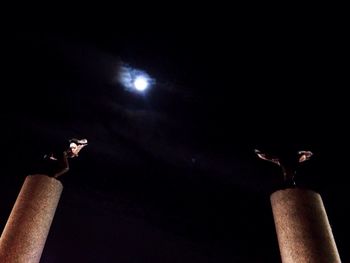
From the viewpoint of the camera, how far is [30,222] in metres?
6.25

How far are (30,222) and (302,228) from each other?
5253 millimetres

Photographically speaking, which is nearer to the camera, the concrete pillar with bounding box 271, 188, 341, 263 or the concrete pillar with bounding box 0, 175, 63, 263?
the concrete pillar with bounding box 271, 188, 341, 263

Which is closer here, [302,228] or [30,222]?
[302,228]

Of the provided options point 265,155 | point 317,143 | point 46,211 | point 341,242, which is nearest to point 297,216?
point 265,155

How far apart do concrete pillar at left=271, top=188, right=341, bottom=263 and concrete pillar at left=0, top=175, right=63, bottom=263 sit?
475cm

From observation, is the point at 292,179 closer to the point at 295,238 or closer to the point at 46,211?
the point at 295,238

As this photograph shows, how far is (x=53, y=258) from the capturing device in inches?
531

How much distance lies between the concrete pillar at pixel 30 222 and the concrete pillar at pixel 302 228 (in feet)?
15.6

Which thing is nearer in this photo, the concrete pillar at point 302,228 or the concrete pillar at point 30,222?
the concrete pillar at point 302,228

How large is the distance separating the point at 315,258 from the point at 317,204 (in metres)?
1.10

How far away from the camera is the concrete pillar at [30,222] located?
5938 mm

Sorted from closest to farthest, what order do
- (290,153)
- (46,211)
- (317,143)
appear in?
1. (46,211)
2. (290,153)
3. (317,143)

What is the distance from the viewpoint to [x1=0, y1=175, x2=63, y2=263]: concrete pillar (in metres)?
5.94

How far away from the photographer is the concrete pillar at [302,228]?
18.0 ft
